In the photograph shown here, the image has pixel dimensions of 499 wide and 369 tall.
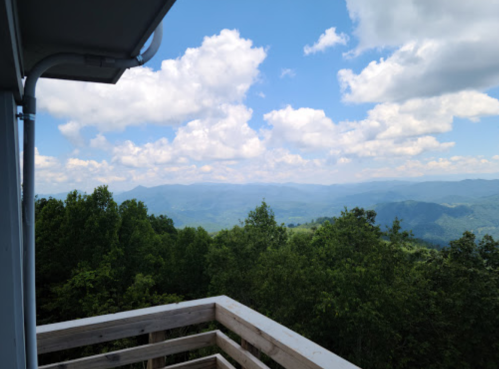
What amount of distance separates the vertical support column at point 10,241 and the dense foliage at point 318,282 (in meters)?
16.2

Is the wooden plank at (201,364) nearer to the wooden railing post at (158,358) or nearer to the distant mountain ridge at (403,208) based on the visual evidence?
the wooden railing post at (158,358)

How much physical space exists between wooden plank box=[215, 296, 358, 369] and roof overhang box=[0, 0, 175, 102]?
109cm

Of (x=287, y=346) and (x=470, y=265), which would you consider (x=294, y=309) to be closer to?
(x=470, y=265)

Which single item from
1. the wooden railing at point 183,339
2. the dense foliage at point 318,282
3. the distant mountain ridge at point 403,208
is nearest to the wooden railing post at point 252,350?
the wooden railing at point 183,339

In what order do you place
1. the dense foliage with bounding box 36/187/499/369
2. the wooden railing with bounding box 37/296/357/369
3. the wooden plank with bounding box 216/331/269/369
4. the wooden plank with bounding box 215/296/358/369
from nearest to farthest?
1. the wooden plank with bounding box 215/296/358/369
2. the wooden railing with bounding box 37/296/357/369
3. the wooden plank with bounding box 216/331/269/369
4. the dense foliage with bounding box 36/187/499/369

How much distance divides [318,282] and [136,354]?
17.2 metres

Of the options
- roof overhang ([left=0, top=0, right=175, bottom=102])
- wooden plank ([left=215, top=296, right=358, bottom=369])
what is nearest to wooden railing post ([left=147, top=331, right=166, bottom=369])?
wooden plank ([left=215, top=296, right=358, bottom=369])

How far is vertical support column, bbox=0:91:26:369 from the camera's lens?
851 millimetres

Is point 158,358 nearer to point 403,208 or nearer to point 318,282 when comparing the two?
point 318,282

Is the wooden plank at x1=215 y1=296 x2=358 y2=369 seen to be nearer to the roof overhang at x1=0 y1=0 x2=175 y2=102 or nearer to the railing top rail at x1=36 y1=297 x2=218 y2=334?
the railing top rail at x1=36 y1=297 x2=218 y2=334

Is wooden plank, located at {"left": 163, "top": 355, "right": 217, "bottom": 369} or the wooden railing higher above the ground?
the wooden railing

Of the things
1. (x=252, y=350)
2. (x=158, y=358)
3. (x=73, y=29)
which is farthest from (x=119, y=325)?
(x=73, y=29)

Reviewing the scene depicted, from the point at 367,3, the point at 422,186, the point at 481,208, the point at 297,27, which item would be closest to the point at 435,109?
the point at 481,208

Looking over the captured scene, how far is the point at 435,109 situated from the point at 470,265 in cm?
9563
